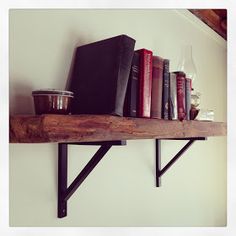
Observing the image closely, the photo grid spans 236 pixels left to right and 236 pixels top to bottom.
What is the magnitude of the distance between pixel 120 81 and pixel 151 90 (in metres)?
0.15

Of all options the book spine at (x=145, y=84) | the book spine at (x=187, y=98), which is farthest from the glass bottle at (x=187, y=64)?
the book spine at (x=145, y=84)

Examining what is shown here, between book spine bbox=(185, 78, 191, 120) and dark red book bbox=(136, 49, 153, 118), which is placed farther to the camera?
book spine bbox=(185, 78, 191, 120)

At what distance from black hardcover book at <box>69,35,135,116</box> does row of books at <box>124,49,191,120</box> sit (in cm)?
6

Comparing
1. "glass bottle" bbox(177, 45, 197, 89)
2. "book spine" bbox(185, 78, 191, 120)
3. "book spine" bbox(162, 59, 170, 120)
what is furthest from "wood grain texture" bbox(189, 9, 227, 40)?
"book spine" bbox(162, 59, 170, 120)

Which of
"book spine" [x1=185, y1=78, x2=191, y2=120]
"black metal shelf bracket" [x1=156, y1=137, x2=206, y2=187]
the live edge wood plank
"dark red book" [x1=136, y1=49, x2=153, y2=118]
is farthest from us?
"black metal shelf bracket" [x1=156, y1=137, x2=206, y2=187]

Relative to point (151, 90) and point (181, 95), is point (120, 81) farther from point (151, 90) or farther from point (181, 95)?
point (181, 95)

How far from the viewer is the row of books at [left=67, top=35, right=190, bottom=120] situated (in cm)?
71

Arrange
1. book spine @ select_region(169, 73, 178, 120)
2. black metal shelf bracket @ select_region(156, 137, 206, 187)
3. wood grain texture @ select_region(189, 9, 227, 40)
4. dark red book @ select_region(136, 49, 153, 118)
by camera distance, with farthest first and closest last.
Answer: wood grain texture @ select_region(189, 9, 227, 40), black metal shelf bracket @ select_region(156, 137, 206, 187), book spine @ select_region(169, 73, 178, 120), dark red book @ select_region(136, 49, 153, 118)

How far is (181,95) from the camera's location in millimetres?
1014

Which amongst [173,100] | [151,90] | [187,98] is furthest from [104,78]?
[187,98]

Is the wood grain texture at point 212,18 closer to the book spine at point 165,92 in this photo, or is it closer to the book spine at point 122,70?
the book spine at point 165,92

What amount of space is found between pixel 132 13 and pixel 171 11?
32 cm

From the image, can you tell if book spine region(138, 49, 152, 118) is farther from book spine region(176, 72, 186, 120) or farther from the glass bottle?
the glass bottle
